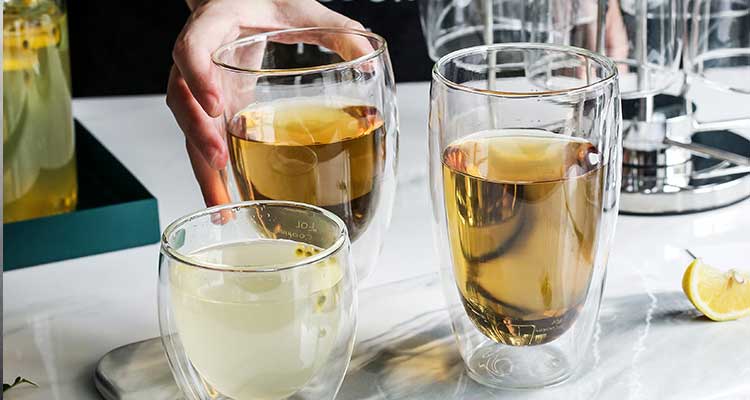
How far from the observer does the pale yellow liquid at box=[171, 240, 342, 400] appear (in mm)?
719

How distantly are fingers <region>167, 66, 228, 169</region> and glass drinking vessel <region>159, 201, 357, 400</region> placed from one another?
236 millimetres

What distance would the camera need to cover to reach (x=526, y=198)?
80 cm

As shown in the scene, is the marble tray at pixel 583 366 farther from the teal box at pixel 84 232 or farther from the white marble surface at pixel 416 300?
the teal box at pixel 84 232

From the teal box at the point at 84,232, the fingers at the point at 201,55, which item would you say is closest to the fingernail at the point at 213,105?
the fingers at the point at 201,55

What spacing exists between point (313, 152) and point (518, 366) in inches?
9.5

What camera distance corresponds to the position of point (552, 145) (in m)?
0.82

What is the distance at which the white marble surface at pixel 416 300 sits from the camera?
90 cm

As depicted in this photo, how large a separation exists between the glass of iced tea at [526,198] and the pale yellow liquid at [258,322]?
138 mm

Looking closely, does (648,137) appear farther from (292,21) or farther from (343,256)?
(343,256)

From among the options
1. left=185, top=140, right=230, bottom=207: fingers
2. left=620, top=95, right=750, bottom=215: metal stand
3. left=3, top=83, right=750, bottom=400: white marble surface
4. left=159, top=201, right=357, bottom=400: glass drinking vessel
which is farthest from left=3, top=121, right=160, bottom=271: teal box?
left=620, top=95, right=750, bottom=215: metal stand

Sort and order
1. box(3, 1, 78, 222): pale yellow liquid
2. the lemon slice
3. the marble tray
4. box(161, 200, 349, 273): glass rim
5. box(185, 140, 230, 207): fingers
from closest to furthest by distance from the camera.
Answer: box(161, 200, 349, 273): glass rim → the marble tray → the lemon slice → box(185, 140, 230, 207): fingers → box(3, 1, 78, 222): pale yellow liquid

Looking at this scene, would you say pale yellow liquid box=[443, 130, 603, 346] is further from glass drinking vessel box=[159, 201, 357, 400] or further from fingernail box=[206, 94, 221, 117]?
fingernail box=[206, 94, 221, 117]

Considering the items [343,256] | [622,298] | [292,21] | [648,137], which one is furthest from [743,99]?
[343,256]

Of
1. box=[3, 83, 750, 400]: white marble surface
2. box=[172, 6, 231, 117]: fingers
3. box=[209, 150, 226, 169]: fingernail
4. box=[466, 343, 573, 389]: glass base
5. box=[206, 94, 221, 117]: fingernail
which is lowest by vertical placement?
box=[3, 83, 750, 400]: white marble surface
